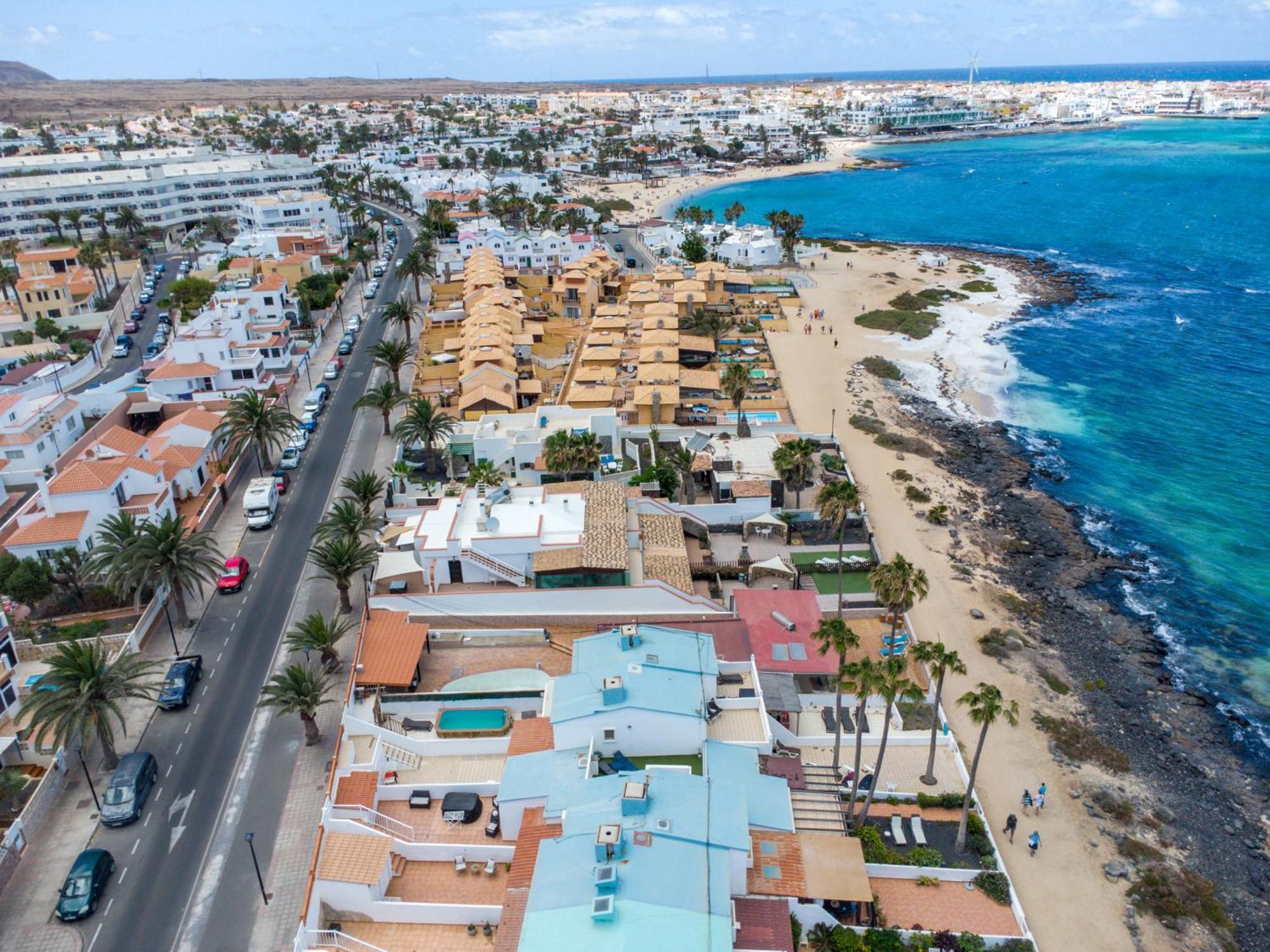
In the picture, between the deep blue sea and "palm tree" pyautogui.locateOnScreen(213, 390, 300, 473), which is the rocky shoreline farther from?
"palm tree" pyautogui.locateOnScreen(213, 390, 300, 473)

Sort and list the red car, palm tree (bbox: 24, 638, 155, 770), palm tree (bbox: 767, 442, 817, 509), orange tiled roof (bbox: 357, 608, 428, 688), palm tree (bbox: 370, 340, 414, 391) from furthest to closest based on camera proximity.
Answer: palm tree (bbox: 370, 340, 414, 391) → palm tree (bbox: 767, 442, 817, 509) → the red car → orange tiled roof (bbox: 357, 608, 428, 688) → palm tree (bbox: 24, 638, 155, 770)

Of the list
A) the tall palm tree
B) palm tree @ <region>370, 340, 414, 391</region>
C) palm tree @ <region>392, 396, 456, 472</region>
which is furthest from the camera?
the tall palm tree

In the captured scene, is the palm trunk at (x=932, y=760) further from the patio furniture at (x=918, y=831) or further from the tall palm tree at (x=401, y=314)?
the tall palm tree at (x=401, y=314)

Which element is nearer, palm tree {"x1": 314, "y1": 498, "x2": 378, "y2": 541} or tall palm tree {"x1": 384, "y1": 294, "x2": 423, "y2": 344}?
palm tree {"x1": 314, "y1": 498, "x2": 378, "y2": 541}

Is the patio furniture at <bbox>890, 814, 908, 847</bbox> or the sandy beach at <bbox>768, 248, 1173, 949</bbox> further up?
the patio furniture at <bbox>890, 814, 908, 847</bbox>

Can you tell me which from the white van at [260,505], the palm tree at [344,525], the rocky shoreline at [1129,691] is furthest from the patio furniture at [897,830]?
the white van at [260,505]

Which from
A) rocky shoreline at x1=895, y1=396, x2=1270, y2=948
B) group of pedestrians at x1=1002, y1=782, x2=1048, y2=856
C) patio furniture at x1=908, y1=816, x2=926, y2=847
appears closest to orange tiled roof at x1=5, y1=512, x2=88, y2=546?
patio furniture at x1=908, y1=816, x2=926, y2=847
